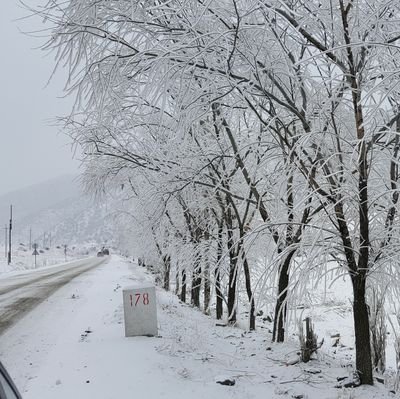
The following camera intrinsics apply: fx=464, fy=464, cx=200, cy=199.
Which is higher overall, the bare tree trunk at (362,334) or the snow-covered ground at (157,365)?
the bare tree trunk at (362,334)

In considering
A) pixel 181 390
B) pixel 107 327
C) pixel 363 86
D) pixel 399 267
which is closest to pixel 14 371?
pixel 181 390

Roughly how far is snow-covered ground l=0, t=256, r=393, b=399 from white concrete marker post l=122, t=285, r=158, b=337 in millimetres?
215

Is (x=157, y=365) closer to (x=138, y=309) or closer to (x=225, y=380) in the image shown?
(x=225, y=380)

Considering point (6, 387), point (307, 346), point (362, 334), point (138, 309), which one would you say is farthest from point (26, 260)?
point (6, 387)

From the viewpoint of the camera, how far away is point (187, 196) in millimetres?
11797

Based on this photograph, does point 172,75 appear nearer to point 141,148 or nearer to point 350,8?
point 350,8

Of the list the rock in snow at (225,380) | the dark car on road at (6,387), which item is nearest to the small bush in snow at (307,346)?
the rock in snow at (225,380)

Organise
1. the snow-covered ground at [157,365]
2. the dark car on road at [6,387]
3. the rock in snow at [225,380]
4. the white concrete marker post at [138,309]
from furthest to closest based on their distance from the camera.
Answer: the white concrete marker post at [138,309]
the rock in snow at [225,380]
the snow-covered ground at [157,365]
the dark car on road at [6,387]

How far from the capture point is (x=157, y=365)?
621 cm

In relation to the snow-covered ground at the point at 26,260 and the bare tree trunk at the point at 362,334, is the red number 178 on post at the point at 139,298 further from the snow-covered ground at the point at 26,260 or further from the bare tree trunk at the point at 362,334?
the snow-covered ground at the point at 26,260

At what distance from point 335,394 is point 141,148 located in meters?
6.77

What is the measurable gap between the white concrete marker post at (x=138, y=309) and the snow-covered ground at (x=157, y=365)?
215mm

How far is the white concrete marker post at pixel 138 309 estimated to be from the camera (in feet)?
26.4

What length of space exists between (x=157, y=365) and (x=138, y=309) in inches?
76.1
